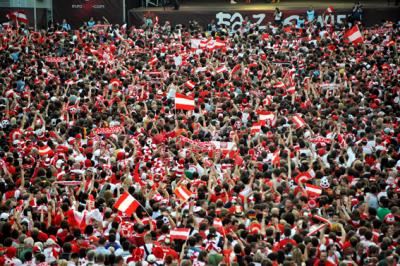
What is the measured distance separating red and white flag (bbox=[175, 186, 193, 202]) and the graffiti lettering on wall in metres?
21.2

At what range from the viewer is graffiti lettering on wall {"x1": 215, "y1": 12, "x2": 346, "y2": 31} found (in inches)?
1399

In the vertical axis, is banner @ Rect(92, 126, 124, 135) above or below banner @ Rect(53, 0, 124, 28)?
below

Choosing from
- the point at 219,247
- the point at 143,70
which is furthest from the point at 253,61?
the point at 219,247

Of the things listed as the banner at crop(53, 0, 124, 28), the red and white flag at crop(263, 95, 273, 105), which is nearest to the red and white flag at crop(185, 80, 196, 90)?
the red and white flag at crop(263, 95, 273, 105)

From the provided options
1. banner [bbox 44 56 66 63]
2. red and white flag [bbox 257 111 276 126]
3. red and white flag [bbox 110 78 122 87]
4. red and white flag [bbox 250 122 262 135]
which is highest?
banner [bbox 44 56 66 63]

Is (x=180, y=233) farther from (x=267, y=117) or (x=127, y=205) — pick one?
(x=267, y=117)

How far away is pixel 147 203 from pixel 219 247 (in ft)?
7.46

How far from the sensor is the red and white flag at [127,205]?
13961 millimetres

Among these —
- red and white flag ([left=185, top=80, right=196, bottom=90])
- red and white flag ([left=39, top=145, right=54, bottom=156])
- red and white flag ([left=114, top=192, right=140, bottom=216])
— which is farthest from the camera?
red and white flag ([left=185, top=80, right=196, bottom=90])

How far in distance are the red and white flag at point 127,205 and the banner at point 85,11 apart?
24718 mm

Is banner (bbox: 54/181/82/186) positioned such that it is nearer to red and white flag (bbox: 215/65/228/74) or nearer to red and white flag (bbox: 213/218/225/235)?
red and white flag (bbox: 213/218/225/235)

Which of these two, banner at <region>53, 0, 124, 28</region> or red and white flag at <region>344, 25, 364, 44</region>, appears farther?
banner at <region>53, 0, 124, 28</region>

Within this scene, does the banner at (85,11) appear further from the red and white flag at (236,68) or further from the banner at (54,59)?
the red and white flag at (236,68)

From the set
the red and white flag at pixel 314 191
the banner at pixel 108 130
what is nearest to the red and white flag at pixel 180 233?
the red and white flag at pixel 314 191
